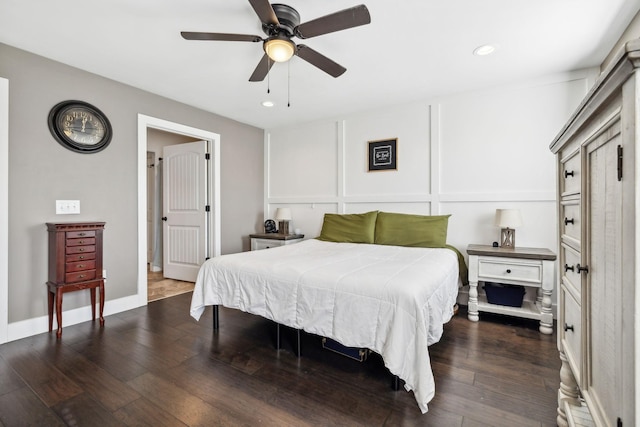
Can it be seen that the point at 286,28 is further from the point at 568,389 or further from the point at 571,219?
the point at 568,389

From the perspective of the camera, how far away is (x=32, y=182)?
2549 millimetres

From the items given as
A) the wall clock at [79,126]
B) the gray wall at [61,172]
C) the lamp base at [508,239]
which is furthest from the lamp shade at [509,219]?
the wall clock at [79,126]

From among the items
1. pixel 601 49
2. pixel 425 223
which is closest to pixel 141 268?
pixel 425 223

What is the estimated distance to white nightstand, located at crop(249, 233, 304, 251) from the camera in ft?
13.9

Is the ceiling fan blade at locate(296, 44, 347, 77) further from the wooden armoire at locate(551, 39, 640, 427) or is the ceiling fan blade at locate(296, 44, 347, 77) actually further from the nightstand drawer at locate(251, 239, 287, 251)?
the nightstand drawer at locate(251, 239, 287, 251)

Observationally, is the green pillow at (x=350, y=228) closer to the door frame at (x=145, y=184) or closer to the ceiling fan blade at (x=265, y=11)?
the door frame at (x=145, y=184)

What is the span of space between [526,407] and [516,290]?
1500mm

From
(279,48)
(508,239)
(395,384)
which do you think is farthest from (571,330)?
(279,48)

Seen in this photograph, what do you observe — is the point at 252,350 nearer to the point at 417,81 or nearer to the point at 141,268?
the point at 141,268

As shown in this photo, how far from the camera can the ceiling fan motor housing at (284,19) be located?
6.15 ft

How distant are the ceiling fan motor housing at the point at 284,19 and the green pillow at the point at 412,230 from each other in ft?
7.40

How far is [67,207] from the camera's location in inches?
108

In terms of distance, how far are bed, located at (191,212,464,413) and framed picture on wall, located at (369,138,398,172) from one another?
→ 4.74ft

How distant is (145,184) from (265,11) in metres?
2.50
